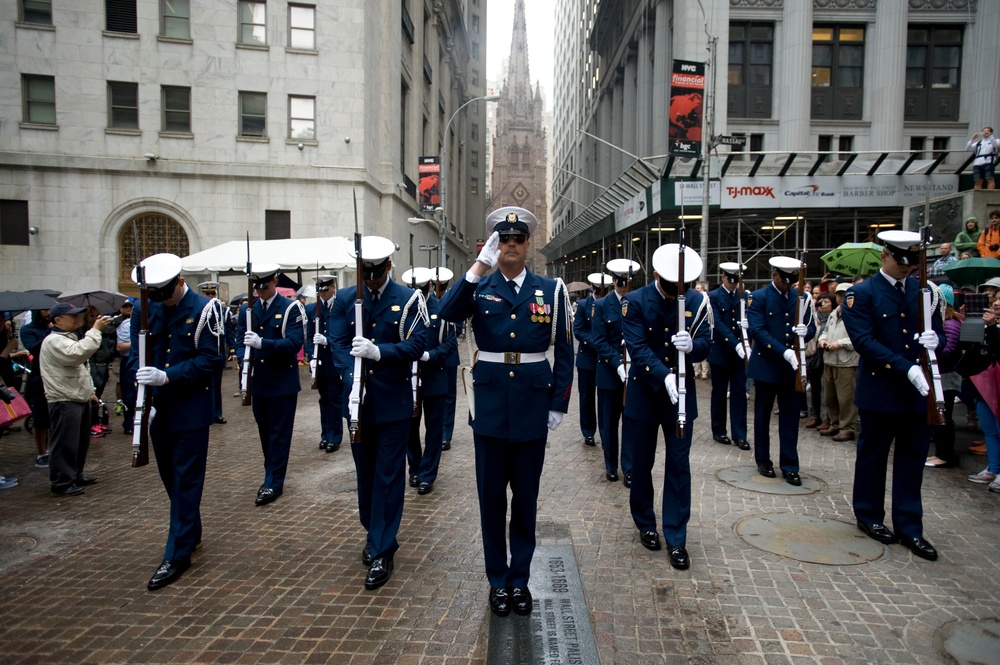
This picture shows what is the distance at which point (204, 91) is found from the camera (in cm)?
2323

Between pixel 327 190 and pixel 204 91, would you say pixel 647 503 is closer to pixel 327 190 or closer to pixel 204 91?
pixel 327 190

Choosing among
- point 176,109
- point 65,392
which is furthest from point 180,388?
point 176,109

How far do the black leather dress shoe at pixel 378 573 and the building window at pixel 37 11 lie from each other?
87.7 ft

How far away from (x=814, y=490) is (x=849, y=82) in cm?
2598

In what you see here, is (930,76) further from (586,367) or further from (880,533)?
(880,533)

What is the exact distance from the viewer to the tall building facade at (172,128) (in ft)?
73.0

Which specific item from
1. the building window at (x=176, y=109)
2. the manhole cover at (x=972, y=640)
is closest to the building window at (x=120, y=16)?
the building window at (x=176, y=109)

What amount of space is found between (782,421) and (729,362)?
6.56 ft

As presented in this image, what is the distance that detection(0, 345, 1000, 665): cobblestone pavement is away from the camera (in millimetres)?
3652

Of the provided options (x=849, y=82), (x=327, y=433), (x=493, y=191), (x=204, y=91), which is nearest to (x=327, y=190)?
(x=204, y=91)

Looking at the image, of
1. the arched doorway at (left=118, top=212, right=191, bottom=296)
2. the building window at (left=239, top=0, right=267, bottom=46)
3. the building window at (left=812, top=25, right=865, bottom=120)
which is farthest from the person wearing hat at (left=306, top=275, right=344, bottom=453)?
the building window at (left=812, top=25, right=865, bottom=120)

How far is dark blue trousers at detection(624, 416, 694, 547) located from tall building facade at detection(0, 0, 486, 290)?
65.1 feet

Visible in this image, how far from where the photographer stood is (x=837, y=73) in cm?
2616

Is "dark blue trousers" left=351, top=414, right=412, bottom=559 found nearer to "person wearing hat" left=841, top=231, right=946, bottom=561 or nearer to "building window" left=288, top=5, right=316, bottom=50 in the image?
"person wearing hat" left=841, top=231, right=946, bottom=561
